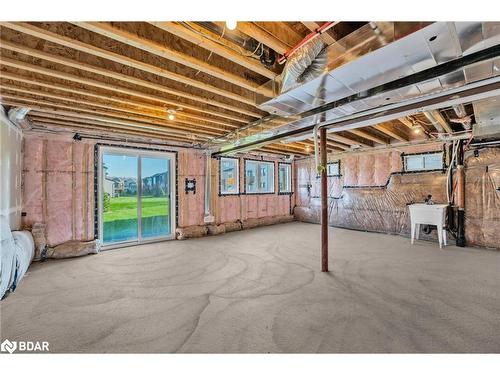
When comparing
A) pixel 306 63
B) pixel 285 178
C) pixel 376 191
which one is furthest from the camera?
pixel 285 178

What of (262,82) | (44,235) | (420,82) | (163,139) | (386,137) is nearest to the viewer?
(420,82)

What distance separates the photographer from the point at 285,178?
780cm

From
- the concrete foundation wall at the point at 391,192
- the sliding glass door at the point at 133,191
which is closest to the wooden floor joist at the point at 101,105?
the sliding glass door at the point at 133,191

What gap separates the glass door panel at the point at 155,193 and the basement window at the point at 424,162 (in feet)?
18.8

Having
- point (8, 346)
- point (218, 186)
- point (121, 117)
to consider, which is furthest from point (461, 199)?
point (8, 346)

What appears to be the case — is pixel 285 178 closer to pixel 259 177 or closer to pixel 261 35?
pixel 259 177

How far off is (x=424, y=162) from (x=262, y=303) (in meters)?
5.10

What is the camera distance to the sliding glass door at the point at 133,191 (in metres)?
4.54

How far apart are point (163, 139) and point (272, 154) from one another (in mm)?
3407

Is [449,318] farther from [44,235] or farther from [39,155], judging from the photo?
[39,155]

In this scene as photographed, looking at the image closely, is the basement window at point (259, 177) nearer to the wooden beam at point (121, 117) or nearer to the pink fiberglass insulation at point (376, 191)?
the pink fiberglass insulation at point (376, 191)

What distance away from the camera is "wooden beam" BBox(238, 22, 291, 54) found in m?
1.44

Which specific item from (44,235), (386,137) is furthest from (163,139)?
(386,137)

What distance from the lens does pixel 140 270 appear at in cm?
319
